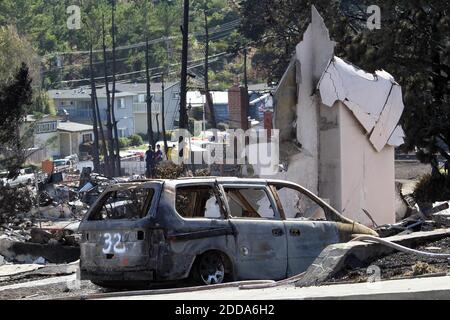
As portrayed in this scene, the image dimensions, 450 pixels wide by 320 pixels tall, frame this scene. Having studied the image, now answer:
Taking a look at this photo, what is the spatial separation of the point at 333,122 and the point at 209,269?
335 inches

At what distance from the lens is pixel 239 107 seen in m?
54.9

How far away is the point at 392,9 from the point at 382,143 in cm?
1123

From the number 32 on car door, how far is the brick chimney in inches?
1501

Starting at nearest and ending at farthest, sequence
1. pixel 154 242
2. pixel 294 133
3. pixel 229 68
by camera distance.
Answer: pixel 154 242 → pixel 294 133 → pixel 229 68

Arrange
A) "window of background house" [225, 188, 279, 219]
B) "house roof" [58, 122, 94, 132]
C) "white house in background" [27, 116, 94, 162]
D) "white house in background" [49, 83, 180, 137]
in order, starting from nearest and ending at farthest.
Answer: "window of background house" [225, 188, 279, 219], "white house in background" [27, 116, 94, 162], "house roof" [58, 122, 94, 132], "white house in background" [49, 83, 180, 137]

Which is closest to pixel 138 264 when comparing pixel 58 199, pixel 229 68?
pixel 58 199

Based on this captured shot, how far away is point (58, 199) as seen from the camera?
44562 millimetres

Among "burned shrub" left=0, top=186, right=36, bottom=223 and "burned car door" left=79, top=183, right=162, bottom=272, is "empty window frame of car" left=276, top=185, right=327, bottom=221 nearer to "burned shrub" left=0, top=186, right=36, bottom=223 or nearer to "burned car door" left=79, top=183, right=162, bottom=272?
"burned car door" left=79, top=183, right=162, bottom=272

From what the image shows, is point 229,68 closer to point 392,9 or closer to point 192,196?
point 392,9

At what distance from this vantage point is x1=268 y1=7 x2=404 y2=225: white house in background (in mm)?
19203

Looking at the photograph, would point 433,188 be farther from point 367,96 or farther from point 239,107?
point 239,107

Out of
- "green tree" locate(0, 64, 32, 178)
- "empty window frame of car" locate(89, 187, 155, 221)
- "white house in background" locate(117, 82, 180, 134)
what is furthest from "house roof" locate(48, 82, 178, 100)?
"empty window frame of car" locate(89, 187, 155, 221)

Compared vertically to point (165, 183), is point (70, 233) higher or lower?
lower

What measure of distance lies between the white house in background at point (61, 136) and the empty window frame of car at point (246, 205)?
73886 millimetres
